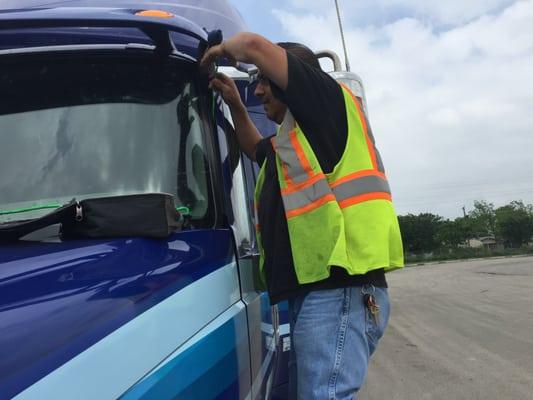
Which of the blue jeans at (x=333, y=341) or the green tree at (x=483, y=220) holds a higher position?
the green tree at (x=483, y=220)

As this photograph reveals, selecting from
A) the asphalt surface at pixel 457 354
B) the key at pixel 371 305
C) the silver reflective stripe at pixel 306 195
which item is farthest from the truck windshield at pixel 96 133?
the asphalt surface at pixel 457 354

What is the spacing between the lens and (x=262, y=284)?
2.29 meters

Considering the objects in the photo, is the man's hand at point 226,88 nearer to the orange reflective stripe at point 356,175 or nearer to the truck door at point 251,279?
the truck door at point 251,279

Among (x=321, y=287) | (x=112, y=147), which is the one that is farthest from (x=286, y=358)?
(x=112, y=147)

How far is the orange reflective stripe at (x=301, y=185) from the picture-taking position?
1813 mm

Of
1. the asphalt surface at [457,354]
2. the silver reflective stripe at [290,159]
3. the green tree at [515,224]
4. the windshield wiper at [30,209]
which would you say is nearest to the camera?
the windshield wiper at [30,209]

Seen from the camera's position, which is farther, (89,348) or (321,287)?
(321,287)

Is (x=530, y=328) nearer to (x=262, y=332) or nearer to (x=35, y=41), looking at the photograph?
(x=262, y=332)

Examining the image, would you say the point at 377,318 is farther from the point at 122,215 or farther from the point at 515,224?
the point at 515,224

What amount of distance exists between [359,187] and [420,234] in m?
86.9

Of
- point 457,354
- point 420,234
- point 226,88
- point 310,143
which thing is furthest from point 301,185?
point 420,234

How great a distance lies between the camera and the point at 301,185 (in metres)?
1.84

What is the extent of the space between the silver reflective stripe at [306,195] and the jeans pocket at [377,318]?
1.35 ft

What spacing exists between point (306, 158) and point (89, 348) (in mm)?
1004
